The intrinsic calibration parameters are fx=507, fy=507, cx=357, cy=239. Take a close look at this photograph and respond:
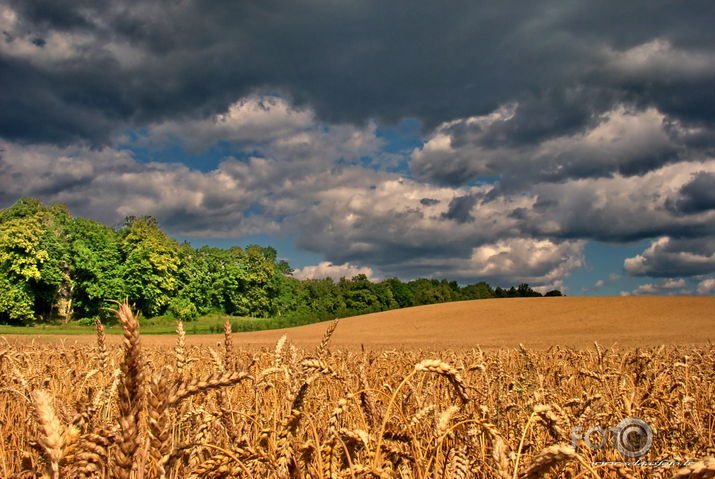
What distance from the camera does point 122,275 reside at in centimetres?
6844

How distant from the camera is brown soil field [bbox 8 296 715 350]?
44.8m

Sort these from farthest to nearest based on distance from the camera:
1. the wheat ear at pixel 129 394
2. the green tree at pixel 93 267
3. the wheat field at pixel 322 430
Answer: the green tree at pixel 93 267 → the wheat field at pixel 322 430 → the wheat ear at pixel 129 394

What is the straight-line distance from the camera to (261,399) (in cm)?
680

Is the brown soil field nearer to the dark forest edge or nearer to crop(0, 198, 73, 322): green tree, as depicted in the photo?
the dark forest edge

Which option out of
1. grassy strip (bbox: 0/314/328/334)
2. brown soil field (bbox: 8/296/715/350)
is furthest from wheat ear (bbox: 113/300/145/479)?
grassy strip (bbox: 0/314/328/334)

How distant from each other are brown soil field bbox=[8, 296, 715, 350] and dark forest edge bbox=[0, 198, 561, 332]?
1512 cm

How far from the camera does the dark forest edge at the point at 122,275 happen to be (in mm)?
63344

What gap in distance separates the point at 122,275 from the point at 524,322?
170 ft

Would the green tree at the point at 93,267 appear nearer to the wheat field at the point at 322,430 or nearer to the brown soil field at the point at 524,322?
the brown soil field at the point at 524,322

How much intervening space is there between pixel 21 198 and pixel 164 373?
83.6 metres

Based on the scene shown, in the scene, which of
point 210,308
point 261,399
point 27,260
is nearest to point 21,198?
point 27,260

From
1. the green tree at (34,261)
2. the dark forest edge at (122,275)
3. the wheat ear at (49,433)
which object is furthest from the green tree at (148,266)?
the wheat ear at (49,433)

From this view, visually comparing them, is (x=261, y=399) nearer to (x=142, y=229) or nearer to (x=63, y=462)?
(x=63, y=462)

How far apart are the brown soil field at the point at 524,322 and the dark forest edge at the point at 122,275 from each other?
15.1 metres
